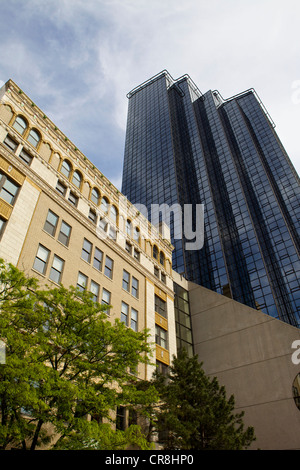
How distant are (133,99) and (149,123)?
105ft

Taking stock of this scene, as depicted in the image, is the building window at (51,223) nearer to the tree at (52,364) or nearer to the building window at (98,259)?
the building window at (98,259)

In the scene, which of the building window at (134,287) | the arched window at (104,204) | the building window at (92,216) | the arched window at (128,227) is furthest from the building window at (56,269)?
the arched window at (128,227)

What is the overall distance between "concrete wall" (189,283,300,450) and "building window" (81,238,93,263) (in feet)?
51.0

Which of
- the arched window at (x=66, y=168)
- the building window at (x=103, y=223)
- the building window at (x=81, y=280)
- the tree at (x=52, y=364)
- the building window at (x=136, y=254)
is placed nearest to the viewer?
the tree at (x=52, y=364)

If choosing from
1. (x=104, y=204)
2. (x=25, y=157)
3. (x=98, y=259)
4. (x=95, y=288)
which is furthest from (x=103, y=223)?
(x=25, y=157)

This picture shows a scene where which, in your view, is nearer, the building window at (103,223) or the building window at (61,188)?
A: the building window at (61,188)

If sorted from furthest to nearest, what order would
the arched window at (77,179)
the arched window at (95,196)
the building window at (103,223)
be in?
1. the arched window at (95,196)
2. the building window at (103,223)
3. the arched window at (77,179)

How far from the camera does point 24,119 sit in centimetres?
2612

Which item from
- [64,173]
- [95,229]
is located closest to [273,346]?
[95,229]

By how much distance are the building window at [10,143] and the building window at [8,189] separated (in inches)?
110

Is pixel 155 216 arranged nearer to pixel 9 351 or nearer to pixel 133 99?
pixel 133 99

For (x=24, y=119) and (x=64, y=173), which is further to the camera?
(x=64, y=173)

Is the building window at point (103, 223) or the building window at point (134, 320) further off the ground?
the building window at point (103, 223)

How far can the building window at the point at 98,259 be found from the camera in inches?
1048
